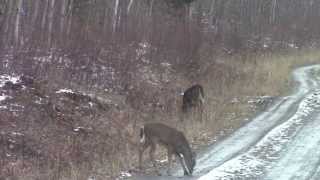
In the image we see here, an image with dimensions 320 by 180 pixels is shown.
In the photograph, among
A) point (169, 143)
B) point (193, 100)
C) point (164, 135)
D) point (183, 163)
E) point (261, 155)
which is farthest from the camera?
point (193, 100)

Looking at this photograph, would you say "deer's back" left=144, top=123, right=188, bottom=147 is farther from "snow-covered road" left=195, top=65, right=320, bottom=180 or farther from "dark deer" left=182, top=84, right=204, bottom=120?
"dark deer" left=182, top=84, right=204, bottom=120

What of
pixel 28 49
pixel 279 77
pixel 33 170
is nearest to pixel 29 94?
pixel 28 49

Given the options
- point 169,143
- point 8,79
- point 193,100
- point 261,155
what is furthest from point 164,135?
point 193,100

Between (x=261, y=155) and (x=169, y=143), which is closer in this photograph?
(x=169, y=143)

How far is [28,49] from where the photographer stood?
55.1ft

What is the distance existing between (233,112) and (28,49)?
252 inches

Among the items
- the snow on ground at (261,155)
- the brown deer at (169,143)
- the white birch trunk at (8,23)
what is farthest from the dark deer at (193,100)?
the brown deer at (169,143)

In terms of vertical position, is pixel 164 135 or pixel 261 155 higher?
pixel 164 135

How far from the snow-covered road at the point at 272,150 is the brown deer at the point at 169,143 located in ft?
0.90

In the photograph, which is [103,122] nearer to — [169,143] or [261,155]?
[169,143]

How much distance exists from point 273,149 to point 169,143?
3.21 m

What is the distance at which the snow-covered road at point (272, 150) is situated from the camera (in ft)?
38.7

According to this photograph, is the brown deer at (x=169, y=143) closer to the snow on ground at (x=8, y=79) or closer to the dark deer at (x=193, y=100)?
the snow on ground at (x=8, y=79)

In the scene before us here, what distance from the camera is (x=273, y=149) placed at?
13.8 m
